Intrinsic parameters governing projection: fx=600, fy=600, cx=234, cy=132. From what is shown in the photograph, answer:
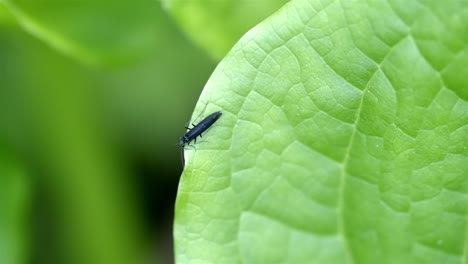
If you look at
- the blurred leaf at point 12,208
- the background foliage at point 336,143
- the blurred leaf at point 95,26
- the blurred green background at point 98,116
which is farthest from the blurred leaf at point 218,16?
the blurred leaf at point 12,208

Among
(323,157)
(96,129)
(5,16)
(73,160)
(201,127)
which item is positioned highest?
(5,16)

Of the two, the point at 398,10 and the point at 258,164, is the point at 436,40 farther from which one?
the point at 258,164

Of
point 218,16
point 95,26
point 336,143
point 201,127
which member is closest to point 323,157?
point 336,143

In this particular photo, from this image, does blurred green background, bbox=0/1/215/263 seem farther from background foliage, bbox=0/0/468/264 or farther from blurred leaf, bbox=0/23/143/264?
background foliage, bbox=0/0/468/264

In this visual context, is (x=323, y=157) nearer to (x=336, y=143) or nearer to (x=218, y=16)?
(x=336, y=143)

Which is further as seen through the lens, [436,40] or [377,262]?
[377,262]

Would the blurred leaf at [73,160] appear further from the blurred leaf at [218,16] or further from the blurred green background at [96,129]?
the blurred leaf at [218,16]

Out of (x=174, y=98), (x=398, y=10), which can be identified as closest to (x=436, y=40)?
(x=398, y=10)
